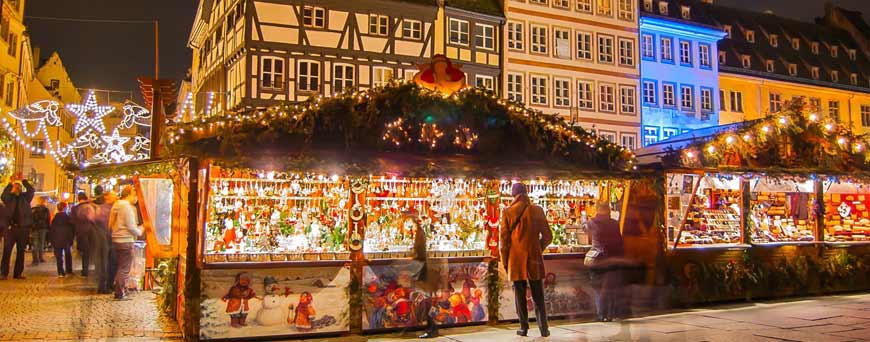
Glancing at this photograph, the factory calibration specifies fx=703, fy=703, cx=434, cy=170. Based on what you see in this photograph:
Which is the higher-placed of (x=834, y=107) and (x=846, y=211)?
(x=834, y=107)

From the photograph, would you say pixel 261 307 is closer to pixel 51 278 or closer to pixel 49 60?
pixel 51 278

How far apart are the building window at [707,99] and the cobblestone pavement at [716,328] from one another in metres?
22.6

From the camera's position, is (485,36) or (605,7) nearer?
(485,36)

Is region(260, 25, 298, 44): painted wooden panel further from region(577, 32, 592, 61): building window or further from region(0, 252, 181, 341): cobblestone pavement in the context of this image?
region(0, 252, 181, 341): cobblestone pavement

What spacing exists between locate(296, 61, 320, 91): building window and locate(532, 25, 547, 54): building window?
9071mm

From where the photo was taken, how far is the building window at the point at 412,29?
25.2 m

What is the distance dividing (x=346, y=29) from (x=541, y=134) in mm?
16447

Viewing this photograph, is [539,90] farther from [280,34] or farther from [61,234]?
[61,234]

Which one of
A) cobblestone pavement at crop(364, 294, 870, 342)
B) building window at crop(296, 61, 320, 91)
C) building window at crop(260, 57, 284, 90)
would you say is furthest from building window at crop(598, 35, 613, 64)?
cobblestone pavement at crop(364, 294, 870, 342)

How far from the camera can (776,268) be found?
35.9 ft

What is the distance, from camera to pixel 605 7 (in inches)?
1167

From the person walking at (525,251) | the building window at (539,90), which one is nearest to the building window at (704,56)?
the building window at (539,90)

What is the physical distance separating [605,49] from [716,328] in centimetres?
2265

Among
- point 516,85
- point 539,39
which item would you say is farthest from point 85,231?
point 539,39
